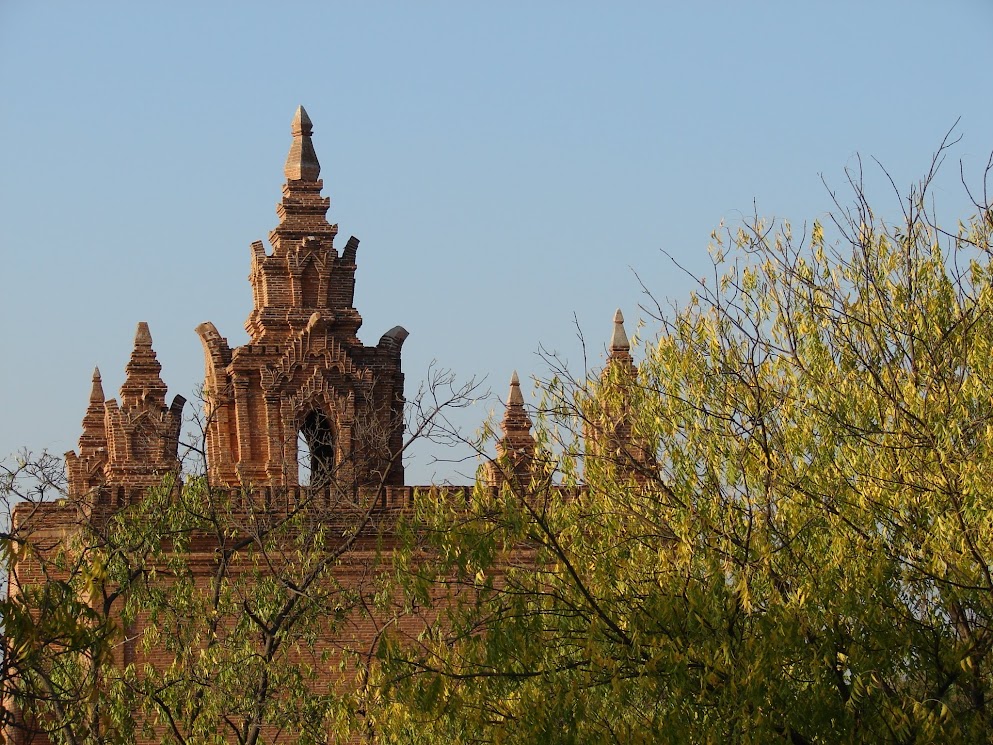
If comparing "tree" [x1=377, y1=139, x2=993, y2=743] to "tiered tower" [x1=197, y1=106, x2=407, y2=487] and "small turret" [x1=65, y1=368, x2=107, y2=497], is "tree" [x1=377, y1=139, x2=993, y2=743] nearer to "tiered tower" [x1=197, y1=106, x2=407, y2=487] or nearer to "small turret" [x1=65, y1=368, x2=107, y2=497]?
"tiered tower" [x1=197, y1=106, x2=407, y2=487]

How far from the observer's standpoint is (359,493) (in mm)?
29312

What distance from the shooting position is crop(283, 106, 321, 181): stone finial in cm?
3556

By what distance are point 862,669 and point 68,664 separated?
9142 millimetres

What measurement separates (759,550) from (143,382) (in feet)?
72.0

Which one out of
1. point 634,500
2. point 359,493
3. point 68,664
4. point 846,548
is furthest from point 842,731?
point 359,493

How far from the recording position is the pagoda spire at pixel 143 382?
35656 millimetres

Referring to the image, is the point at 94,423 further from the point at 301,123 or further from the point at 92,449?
the point at 301,123

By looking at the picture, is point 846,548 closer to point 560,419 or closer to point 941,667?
point 941,667

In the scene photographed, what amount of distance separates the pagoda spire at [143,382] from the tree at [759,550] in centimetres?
1832

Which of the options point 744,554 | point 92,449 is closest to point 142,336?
point 92,449

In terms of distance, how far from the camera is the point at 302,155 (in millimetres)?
35688

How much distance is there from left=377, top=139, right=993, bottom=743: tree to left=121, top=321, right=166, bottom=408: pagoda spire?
18317 mm

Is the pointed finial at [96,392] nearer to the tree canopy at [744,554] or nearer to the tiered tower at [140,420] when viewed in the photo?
the tiered tower at [140,420]

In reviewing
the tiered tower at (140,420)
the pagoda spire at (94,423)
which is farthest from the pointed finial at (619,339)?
the pagoda spire at (94,423)
